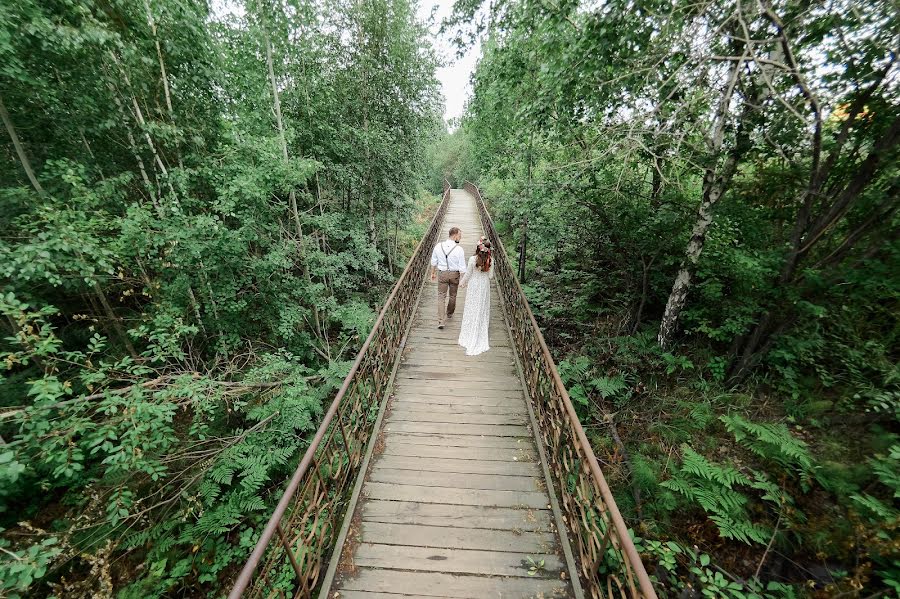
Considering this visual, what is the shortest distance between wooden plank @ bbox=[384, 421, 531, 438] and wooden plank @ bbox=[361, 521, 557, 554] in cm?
117

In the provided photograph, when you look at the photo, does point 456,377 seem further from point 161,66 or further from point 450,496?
point 161,66

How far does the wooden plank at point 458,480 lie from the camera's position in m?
3.49

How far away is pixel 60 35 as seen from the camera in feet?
12.5

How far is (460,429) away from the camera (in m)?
4.22

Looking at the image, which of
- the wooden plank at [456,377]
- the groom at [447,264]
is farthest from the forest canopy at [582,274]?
the groom at [447,264]

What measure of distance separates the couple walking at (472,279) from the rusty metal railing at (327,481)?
2.64ft

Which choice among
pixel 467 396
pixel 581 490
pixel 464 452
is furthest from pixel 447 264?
pixel 581 490

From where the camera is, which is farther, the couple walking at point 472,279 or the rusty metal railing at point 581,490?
the couple walking at point 472,279

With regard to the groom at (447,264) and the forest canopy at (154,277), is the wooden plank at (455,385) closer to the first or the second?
the groom at (447,264)

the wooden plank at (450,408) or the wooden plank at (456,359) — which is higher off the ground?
the wooden plank at (456,359)

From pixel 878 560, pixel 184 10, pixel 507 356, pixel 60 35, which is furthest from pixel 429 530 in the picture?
pixel 184 10

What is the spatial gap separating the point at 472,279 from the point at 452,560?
161 inches

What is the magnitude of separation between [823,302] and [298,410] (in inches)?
294

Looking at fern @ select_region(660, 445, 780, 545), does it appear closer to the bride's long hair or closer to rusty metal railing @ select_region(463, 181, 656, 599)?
rusty metal railing @ select_region(463, 181, 656, 599)
